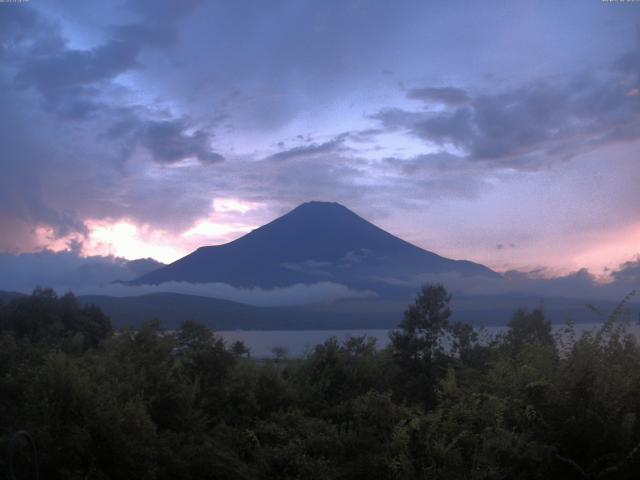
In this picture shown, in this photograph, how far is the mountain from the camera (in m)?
97.9

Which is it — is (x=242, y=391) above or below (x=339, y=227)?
below

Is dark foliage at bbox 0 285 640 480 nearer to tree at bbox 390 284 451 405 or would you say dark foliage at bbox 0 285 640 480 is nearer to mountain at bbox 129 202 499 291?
tree at bbox 390 284 451 405

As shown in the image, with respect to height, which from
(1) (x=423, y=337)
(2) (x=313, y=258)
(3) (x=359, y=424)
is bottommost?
(3) (x=359, y=424)

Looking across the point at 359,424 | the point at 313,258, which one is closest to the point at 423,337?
the point at 359,424

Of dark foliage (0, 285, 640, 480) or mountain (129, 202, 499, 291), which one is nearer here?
dark foliage (0, 285, 640, 480)

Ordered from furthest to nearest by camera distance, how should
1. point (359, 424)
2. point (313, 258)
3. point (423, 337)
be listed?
point (313, 258), point (423, 337), point (359, 424)

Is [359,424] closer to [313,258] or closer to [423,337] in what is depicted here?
[423,337]

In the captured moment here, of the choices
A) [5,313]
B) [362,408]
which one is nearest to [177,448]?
[362,408]

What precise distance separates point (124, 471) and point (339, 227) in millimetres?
132869

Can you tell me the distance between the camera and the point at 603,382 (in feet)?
24.2

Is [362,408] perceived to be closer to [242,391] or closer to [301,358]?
[242,391]

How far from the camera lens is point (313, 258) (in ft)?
409

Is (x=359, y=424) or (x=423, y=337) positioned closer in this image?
(x=359, y=424)

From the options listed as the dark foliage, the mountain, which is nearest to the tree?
the dark foliage
